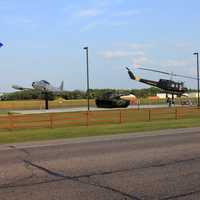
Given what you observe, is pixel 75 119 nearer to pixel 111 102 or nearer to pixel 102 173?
pixel 102 173

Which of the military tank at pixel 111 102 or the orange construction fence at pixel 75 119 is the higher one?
the military tank at pixel 111 102

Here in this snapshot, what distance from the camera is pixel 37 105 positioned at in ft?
258

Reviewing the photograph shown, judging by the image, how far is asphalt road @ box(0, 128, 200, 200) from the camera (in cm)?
921

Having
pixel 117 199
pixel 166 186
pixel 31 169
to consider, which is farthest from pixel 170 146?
pixel 117 199

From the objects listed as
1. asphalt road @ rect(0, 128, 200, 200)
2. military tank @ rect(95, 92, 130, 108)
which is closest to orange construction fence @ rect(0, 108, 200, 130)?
asphalt road @ rect(0, 128, 200, 200)

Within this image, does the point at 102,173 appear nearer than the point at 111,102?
Yes

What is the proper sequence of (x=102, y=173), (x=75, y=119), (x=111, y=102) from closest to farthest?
(x=102, y=173), (x=75, y=119), (x=111, y=102)

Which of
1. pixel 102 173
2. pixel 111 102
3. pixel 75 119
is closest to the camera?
pixel 102 173

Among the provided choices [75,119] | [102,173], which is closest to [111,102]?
[75,119]

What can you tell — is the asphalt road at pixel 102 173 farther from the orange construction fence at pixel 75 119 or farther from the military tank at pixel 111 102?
the military tank at pixel 111 102

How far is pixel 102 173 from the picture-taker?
37.6ft

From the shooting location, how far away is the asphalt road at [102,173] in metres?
9.21

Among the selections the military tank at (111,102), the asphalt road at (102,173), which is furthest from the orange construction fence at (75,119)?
the military tank at (111,102)

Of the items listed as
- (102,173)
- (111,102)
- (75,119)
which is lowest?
(102,173)
